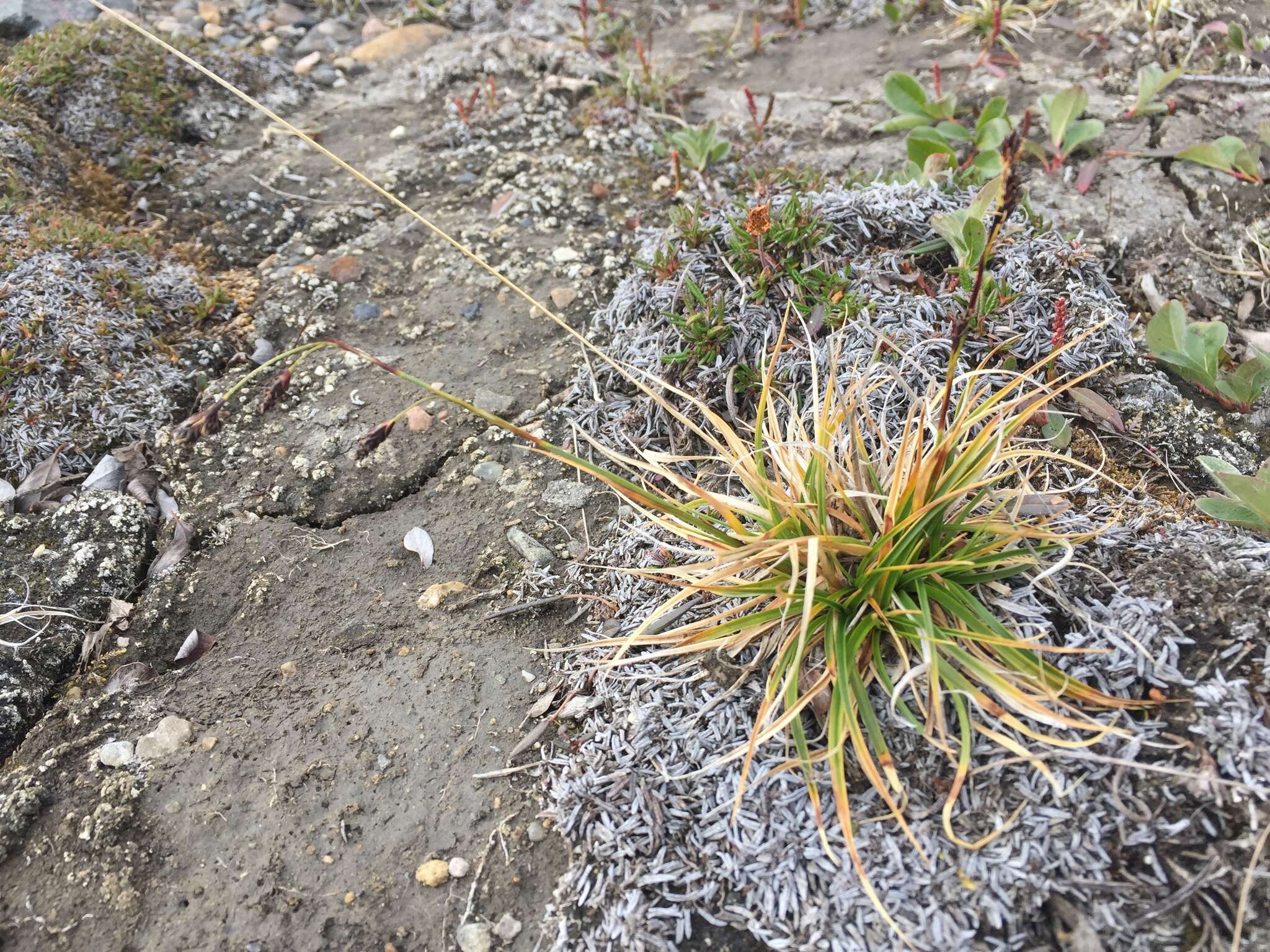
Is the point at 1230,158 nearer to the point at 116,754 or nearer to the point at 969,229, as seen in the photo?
the point at 969,229

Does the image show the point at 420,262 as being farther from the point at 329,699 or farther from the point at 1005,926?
the point at 1005,926

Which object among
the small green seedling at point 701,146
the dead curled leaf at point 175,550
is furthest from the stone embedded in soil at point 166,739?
the small green seedling at point 701,146

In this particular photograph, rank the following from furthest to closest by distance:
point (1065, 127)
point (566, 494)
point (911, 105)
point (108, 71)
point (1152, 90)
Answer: point (108, 71), point (911, 105), point (1152, 90), point (1065, 127), point (566, 494)

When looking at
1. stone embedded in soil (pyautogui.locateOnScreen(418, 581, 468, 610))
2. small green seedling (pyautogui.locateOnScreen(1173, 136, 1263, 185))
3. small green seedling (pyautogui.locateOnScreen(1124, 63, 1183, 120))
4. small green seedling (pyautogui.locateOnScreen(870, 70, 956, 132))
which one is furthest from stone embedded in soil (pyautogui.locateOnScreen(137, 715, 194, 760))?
small green seedling (pyautogui.locateOnScreen(1124, 63, 1183, 120))

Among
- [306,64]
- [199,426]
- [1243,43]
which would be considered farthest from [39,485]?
[1243,43]

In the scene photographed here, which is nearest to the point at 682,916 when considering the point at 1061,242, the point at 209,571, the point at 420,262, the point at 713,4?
the point at 209,571
